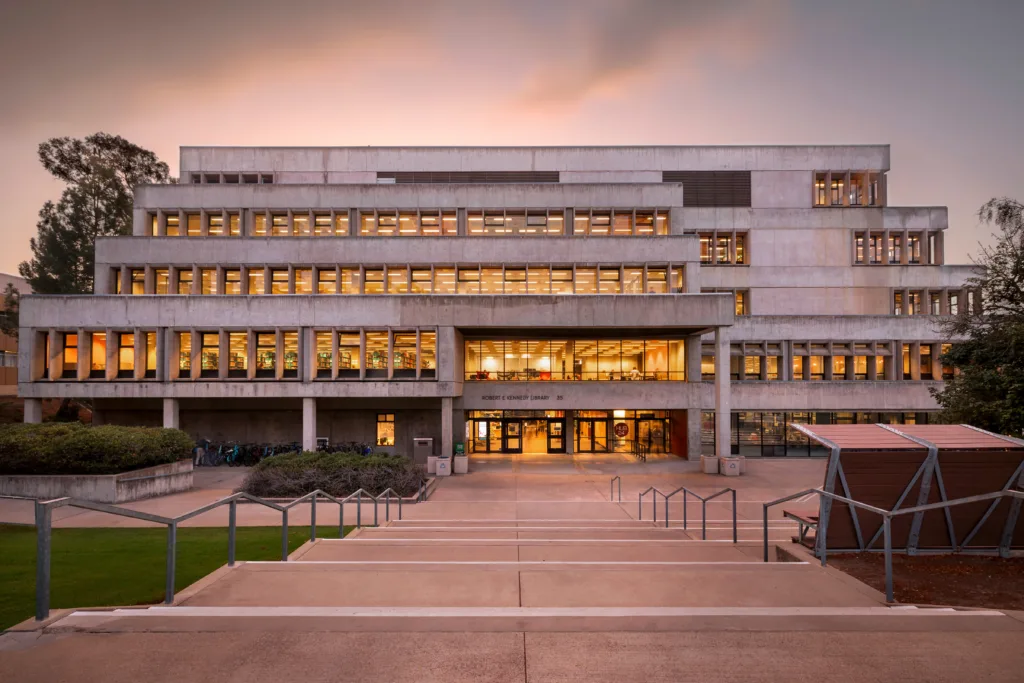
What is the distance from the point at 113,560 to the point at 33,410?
954 inches

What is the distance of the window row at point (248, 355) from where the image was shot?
27.8 m

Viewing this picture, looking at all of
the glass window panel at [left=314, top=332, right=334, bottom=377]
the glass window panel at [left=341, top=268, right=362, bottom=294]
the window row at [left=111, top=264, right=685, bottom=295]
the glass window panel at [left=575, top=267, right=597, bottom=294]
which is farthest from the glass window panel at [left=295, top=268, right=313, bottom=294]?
the glass window panel at [left=575, top=267, right=597, bottom=294]

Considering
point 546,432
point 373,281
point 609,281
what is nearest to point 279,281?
point 373,281

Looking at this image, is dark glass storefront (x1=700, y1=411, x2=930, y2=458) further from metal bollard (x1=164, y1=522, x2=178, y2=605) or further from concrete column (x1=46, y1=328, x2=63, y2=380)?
concrete column (x1=46, y1=328, x2=63, y2=380)

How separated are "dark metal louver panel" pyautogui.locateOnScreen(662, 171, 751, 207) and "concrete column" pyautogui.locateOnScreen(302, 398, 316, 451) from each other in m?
25.5

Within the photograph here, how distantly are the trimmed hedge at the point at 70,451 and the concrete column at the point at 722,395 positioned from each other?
79.9 feet

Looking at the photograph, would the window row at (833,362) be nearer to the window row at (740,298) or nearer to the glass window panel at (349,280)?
the window row at (740,298)

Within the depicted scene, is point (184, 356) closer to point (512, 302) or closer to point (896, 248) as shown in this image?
point (512, 302)

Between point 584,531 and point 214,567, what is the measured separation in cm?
768

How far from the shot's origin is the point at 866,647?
4.85 m

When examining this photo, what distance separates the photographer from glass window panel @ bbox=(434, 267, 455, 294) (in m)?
30.9

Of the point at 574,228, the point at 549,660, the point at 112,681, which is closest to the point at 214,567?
the point at 112,681

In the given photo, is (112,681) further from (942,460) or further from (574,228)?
(574,228)

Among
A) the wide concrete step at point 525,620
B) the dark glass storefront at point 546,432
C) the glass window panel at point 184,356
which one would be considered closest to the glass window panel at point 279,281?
the glass window panel at point 184,356
